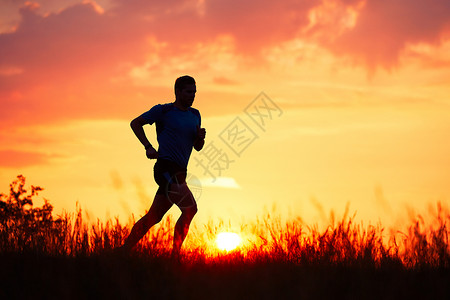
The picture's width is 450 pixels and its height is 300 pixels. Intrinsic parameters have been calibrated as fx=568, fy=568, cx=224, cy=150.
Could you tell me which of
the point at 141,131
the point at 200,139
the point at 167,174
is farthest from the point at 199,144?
the point at 141,131

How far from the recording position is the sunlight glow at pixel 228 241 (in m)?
7.18

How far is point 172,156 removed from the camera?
6.60m

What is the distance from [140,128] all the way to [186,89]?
71 cm

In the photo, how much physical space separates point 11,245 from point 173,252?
2176 mm

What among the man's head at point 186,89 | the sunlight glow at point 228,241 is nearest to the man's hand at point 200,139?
the man's head at point 186,89

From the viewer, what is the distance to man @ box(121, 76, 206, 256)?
658cm

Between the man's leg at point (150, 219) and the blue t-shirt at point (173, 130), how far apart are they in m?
0.49

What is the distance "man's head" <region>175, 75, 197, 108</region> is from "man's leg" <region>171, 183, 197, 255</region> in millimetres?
986

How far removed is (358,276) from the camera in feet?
17.5

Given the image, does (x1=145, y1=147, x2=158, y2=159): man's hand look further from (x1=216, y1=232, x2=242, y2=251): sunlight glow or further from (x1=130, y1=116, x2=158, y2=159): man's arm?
(x1=216, y1=232, x2=242, y2=251): sunlight glow

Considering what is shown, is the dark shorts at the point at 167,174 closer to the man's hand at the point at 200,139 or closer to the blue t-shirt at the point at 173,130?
the blue t-shirt at the point at 173,130

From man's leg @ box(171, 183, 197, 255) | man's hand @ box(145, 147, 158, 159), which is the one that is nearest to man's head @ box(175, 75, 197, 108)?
man's hand @ box(145, 147, 158, 159)

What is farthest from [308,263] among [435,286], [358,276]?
[435,286]

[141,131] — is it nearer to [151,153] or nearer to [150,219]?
[151,153]
